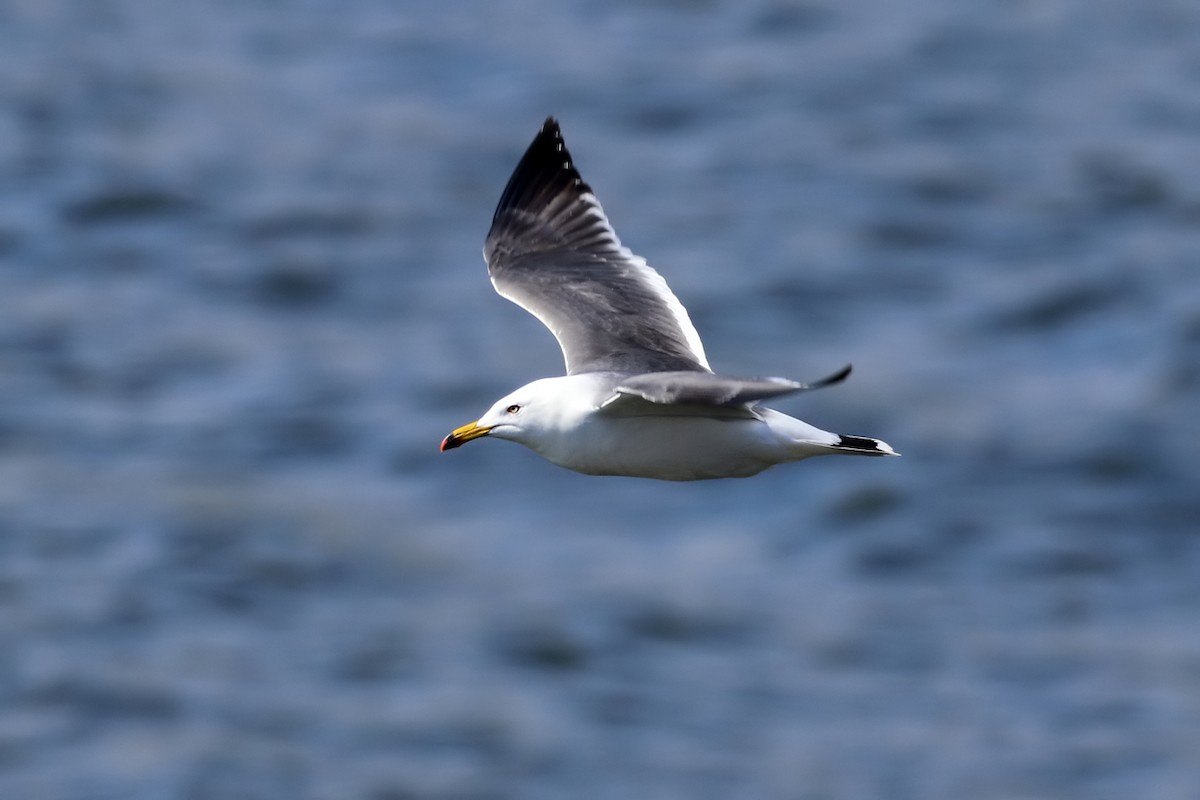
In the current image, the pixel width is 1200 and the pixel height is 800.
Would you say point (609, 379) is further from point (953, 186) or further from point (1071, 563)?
point (953, 186)

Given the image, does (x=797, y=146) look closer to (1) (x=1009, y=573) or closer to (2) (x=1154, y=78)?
(2) (x=1154, y=78)

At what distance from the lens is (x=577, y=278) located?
13.1 metres

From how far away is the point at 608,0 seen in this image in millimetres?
43750

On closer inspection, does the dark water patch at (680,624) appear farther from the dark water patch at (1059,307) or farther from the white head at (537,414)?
the white head at (537,414)

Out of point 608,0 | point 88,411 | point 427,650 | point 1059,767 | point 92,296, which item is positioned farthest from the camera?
point 608,0

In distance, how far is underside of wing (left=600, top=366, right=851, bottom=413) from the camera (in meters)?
9.39

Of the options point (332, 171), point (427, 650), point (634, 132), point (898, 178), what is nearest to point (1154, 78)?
point (898, 178)

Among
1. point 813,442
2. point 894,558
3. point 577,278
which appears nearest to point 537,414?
point 813,442

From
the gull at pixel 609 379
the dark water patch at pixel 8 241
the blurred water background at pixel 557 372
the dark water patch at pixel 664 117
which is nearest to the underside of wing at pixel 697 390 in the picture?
the gull at pixel 609 379

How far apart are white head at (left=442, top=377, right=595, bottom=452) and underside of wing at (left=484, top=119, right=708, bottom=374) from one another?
638mm

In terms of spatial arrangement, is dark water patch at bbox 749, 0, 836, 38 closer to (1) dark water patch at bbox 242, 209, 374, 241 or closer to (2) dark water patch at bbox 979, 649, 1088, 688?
(1) dark water patch at bbox 242, 209, 374, 241

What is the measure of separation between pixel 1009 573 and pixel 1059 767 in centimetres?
415

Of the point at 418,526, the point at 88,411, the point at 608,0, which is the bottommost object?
the point at 418,526

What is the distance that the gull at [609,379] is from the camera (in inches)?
417
